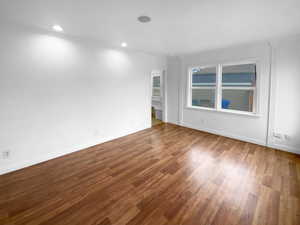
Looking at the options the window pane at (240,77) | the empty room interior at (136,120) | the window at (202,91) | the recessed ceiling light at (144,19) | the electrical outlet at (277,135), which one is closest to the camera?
the empty room interior at (136,120)

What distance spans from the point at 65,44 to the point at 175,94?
3.65 meters

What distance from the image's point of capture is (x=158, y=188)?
208 centimetres

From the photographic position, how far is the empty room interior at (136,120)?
179 cm

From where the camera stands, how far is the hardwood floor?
162cm

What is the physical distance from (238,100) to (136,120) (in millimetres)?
3177

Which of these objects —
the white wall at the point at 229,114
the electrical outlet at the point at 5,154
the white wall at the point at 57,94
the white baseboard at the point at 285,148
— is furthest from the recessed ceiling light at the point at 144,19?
the white baseboard at the point at 285,148

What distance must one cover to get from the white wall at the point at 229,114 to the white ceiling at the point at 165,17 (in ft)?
1.62

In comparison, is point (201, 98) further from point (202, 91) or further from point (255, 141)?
point (255, 141)

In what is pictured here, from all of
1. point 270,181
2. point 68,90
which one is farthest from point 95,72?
point 270,181

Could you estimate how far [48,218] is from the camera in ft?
5.27

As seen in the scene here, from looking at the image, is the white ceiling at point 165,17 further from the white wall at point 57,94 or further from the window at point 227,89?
the window at point 227,89

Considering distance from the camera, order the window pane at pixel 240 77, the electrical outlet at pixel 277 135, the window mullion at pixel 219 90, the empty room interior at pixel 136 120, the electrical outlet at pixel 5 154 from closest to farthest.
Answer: the empty room interior at pixel 136 120 < the electrical outlet at pixel 5 154 < the electrical outlet at pixel 277 135 < the window pane at pixel 240 77 < the window mullion at pixel 219 90

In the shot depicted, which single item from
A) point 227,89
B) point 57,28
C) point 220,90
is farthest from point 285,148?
point 57,28

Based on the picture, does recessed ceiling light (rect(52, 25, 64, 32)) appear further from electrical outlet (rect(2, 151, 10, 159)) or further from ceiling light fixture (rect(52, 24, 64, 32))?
electrical outlet (rect(2, 151, 10, 159))
